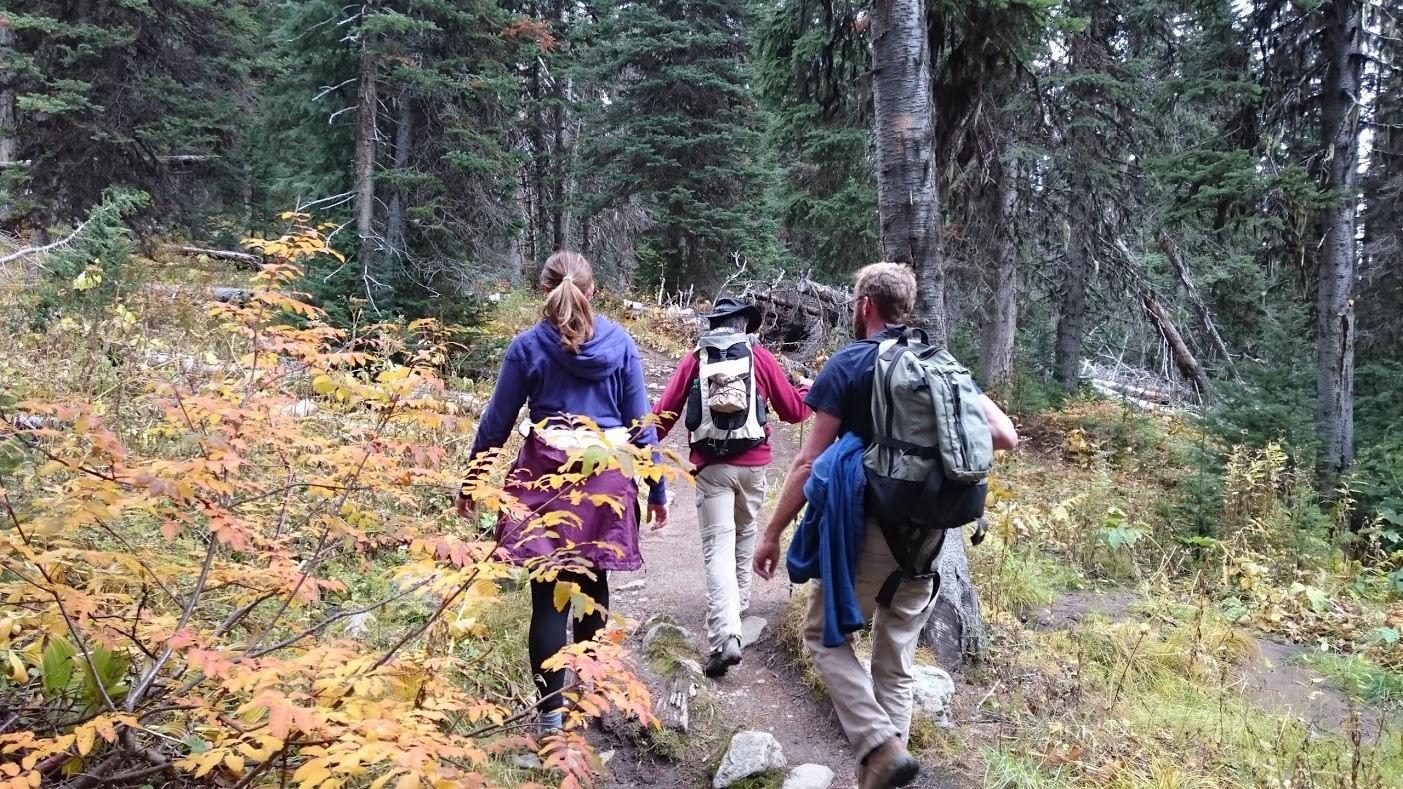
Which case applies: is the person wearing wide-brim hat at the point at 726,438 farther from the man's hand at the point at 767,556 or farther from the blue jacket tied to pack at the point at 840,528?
the blue jacket tied to pack at the point at 840,528

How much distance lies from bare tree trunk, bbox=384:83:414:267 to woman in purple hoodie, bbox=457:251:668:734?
30.2 ft

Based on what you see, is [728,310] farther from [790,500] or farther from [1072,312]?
[1072,312]

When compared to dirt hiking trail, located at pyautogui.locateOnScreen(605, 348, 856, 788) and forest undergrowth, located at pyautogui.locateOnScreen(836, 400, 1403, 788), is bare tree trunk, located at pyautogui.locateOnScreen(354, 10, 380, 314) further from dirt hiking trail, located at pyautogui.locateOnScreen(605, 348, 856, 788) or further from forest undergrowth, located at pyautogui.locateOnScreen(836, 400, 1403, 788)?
forest undergrowth, located at pyautogui.locateOnScreen(836, 400, 1403, 788)

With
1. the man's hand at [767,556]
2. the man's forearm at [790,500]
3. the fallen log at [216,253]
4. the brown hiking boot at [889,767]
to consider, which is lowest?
the brown hiking boot at [889,767]

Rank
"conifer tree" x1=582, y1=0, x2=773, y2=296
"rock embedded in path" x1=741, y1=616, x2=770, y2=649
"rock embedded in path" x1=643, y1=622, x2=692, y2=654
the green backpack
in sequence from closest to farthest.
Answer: the green backpack → "rock embedded in path" x1=643, y1=622, x2=692, y2=654 → "rock embedded in path" x1=741, y1=616, x2=770, y2=649 → "conifer tree" x1=582, y1=0, x2=773, y2=296

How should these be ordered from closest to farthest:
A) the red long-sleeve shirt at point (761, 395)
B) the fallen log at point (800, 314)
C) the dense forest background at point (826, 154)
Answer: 1. the red long-sleeve shirt at point (761, 395)
2. the dense forest background at point (826, 154)
3. the fallen log at point (800, 314)

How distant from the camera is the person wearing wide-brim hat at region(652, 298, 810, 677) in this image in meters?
4.08

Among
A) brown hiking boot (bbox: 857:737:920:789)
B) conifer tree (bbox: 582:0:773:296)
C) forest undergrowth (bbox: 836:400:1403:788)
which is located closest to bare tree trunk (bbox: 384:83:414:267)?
conifer tree (bbox: 582:0:773:296)

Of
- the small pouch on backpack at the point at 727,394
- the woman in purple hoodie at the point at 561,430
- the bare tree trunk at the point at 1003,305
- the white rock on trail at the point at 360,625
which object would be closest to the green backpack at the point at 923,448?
the woman in purple hoodie at the point at 561,430

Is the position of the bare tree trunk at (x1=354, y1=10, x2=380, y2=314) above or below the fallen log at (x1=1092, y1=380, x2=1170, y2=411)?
above

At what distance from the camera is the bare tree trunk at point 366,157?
35.8 ft

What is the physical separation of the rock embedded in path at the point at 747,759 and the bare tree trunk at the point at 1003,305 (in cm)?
977

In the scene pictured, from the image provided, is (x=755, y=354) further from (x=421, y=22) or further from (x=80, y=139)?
(x=80, y=139)

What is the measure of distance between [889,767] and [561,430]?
71.1 inches
